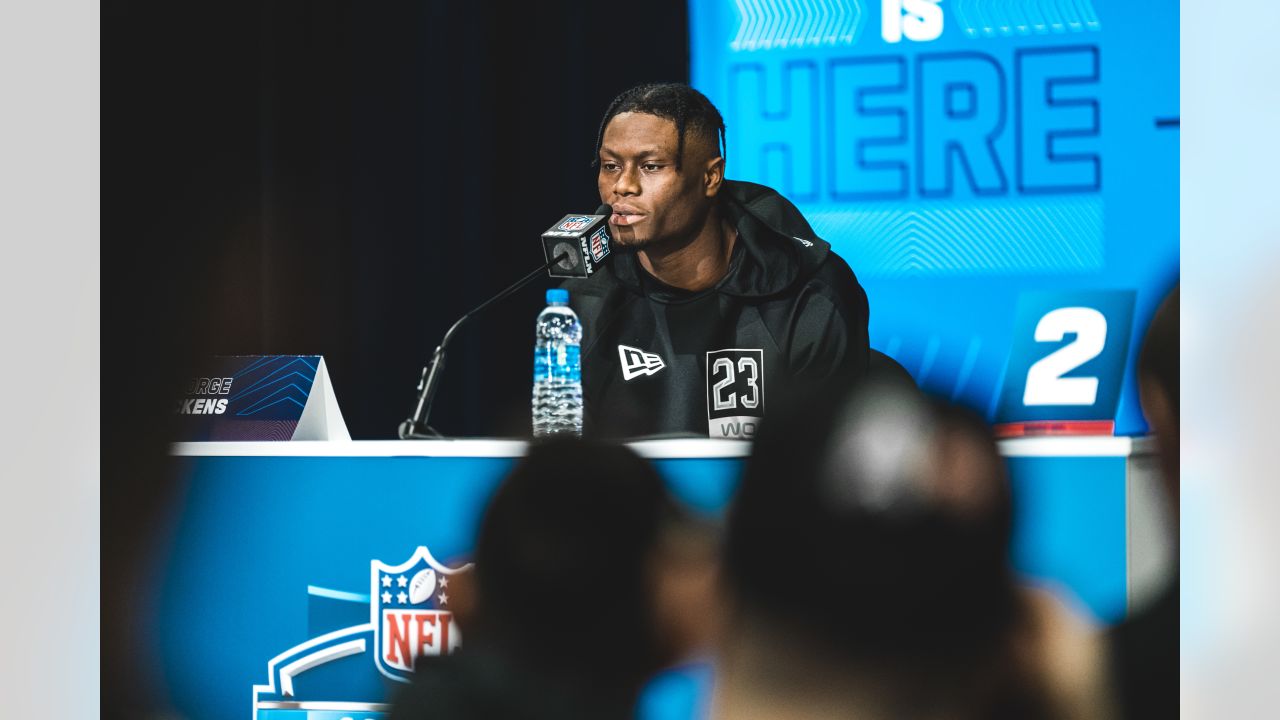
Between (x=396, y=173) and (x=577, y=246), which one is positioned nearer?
(x=577, y=246)

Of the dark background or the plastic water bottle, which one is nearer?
the plastic water bottle

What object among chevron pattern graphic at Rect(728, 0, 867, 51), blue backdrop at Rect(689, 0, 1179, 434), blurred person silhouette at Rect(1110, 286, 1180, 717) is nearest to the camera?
blurred person silhouette at Rect(1110, 286, 1180, 717)

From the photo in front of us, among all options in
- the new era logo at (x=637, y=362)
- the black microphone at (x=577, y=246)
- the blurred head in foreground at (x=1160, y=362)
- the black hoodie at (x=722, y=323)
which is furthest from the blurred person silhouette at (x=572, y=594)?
the blurred head in foreground at (x=1160, y=362)

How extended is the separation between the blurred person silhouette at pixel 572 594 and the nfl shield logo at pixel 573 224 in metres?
0.40

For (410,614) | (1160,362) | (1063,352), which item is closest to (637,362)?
(410,614)

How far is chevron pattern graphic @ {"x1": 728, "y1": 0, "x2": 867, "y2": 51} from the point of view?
2.75m

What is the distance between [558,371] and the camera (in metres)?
2.23

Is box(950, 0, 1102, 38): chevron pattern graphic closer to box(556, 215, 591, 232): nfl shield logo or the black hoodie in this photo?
the black hoodie

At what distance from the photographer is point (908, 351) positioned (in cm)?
273

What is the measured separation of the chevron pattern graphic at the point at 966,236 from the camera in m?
2.65

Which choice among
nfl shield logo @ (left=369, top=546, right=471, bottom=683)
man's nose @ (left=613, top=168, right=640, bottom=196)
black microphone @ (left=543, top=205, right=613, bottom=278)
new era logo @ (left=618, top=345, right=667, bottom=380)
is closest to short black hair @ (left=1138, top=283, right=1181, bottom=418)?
new era logo @ (left=618, top=345, right=667, bottom=380)

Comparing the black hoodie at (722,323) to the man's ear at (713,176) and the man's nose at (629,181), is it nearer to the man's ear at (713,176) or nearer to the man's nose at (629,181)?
the man's ear at (713,176)

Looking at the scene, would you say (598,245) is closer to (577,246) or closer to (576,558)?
(577,246)

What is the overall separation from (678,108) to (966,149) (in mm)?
687
